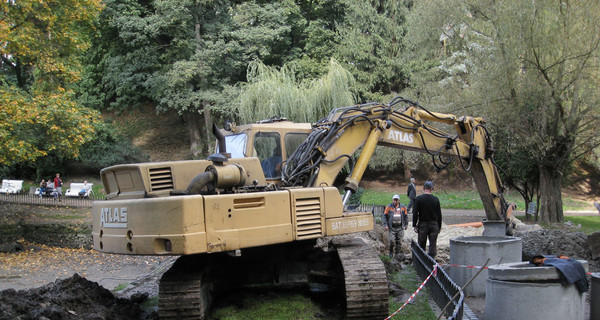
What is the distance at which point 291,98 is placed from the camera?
73.2 feet

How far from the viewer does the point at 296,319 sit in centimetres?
692

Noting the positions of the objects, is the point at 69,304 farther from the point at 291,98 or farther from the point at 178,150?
the point at 178,150

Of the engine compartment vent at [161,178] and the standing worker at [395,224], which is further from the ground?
the engine compartment vent at [161,178]

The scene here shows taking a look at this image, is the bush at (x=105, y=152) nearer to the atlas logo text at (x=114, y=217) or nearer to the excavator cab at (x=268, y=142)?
the excavator cab at (x=268, y=142)

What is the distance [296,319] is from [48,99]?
13.0 metres

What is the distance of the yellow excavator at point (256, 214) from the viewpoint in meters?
5.95

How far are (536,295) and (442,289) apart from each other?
1.58 metres

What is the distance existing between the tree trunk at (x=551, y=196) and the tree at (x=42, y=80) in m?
16.7

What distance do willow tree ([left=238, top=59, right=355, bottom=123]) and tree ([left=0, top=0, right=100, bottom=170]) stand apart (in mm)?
6551

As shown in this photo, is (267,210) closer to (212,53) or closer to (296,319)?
(296,319)

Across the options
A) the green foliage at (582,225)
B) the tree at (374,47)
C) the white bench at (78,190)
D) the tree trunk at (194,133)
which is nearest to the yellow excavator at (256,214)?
the green foliage at (582,225)

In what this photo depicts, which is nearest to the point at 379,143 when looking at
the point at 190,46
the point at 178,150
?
the point at 190,46

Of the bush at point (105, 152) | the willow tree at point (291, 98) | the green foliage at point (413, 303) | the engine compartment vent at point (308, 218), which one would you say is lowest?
the green foliage at point (413, 303)

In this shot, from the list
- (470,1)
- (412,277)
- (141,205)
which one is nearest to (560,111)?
(470,1)
